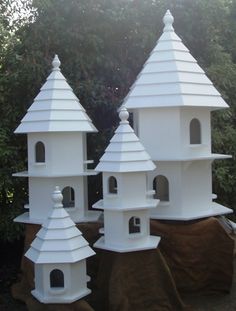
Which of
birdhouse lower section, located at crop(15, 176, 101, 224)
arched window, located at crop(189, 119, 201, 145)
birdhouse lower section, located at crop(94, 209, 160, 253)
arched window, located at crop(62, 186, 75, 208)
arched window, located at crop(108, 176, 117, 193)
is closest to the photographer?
birdhouse lower section, located at crop(94, 209, 160, 253)

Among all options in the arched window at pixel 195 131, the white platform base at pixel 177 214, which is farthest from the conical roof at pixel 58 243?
the arched window at pixel 195 131

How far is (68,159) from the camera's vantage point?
543cm

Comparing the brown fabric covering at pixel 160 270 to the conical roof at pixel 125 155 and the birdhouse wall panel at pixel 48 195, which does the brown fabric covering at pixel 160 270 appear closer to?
the birdhouse wall panel at pixel 48 195

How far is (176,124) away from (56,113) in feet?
5.06

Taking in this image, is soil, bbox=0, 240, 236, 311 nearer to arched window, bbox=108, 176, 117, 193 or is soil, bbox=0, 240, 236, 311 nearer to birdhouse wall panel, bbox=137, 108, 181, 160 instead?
arched window, bbox=108, 176, 117, 193

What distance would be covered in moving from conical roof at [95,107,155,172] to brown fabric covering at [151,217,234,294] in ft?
3.52

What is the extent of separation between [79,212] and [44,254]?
1192 millimetres

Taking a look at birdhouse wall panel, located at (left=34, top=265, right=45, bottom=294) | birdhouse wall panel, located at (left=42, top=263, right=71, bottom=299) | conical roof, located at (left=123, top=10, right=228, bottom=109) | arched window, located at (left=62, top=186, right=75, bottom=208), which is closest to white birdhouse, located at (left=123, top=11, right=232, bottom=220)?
conical roof, located at (left=123, top=10, right=228, bottom=109)

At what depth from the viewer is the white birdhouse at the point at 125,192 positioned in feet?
15.6

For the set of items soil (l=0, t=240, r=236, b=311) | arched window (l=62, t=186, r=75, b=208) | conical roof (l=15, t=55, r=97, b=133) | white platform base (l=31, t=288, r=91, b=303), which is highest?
conical roof (l=15, t=55, r=97, b=133)

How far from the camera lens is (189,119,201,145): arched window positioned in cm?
565

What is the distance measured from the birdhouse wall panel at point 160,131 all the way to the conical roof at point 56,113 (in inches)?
28.0

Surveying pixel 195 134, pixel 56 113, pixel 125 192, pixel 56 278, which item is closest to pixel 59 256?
pixel 56 278

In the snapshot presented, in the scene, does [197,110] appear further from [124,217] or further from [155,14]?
[155,14]
